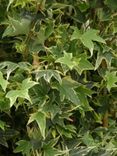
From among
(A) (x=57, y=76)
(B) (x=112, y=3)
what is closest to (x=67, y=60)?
(A) (x=57, y=76)

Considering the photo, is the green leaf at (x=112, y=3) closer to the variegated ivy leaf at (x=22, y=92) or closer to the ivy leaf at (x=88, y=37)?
the ivy leaf at (x=88, y=37)

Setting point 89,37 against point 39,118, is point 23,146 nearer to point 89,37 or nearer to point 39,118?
point 39,118

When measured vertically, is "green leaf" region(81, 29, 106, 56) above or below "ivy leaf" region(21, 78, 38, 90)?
above

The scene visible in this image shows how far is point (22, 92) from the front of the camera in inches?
51.3

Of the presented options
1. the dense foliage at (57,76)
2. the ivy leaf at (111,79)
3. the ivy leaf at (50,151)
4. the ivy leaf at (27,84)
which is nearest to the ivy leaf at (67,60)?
the dense foliage at (57,76)

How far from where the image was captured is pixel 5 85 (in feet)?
4.27

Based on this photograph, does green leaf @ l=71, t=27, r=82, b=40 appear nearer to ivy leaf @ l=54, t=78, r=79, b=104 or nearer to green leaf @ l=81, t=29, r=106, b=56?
green leaf @ l=81, t=29, r=106, b=56

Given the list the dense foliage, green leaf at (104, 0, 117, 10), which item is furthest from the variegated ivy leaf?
green leaf at (104, 0, 117, 10)

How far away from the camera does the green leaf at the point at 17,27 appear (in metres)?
1.46

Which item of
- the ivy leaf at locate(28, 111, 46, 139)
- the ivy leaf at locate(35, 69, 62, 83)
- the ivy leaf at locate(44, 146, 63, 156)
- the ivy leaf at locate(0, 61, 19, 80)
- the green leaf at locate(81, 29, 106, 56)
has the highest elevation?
the green leaf at locate(81, 29, 106, 56)

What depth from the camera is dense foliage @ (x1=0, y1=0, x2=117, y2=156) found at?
1.42m

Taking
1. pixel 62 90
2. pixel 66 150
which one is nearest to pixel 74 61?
pixel 62 90

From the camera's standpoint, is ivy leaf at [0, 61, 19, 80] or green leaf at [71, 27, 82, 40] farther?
green leaf at [71, 27, 82, 40]

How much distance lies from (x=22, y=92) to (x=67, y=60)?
190 mm
